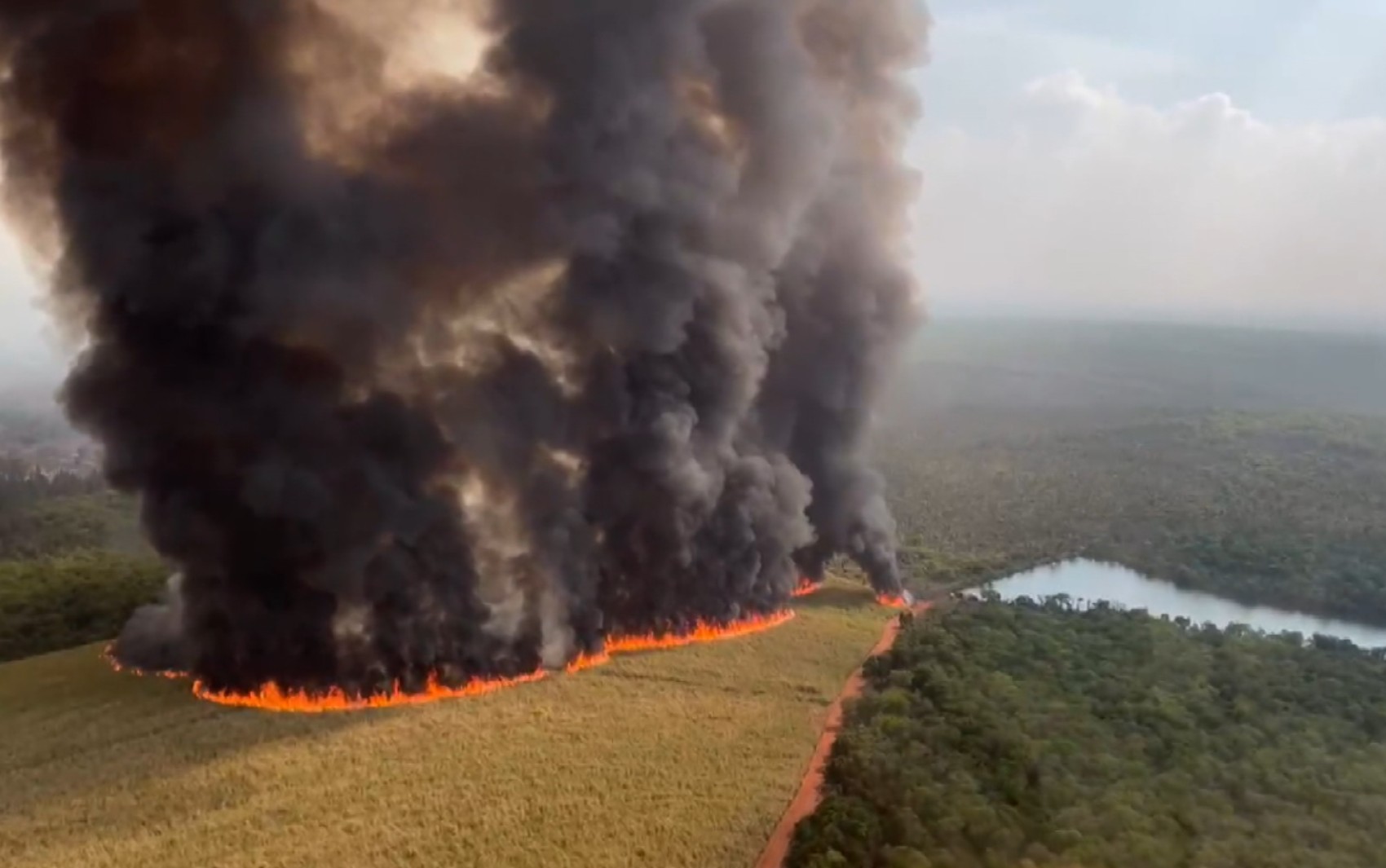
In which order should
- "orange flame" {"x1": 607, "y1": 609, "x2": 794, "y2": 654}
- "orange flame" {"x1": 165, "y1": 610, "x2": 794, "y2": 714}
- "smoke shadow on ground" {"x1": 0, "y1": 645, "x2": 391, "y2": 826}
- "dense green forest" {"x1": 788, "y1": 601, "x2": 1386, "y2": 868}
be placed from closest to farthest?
"dense green forest" {"x1": 788, "y1": 601, "x2": 1386, "y2": 868}
"smoke shadow on ground" {"x1": 0, "y1": 645, "x2": 391, "y2": 826}
"orange flame" {"x1": 165, "y1": 610, "x2": 794, "y2": 714}
"orange flame" {"x1": 607, "y1": 609, "x2": 794, "y2": 654}

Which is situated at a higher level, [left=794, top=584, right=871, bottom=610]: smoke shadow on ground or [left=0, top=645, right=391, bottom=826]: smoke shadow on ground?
[left=794, top=584, right=871, bottom=610]: smoke shadow on ground

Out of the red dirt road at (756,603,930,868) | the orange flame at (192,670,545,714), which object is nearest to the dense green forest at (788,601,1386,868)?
the red dirt road at (756,603,930,868)

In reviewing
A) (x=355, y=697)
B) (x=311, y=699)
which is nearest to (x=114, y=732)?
(x=311, y=699)

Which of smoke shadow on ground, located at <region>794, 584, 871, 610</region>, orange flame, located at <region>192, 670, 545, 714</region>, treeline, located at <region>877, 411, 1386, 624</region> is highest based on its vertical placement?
treeline, located at <region>877, 411, 1386, 624</region>

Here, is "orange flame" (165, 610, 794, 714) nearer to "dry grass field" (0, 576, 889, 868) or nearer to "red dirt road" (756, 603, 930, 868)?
"dry grass field" (0, 576, 889, 868)

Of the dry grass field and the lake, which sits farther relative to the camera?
the lake

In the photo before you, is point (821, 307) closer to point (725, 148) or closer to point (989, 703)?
point (725, 148)
